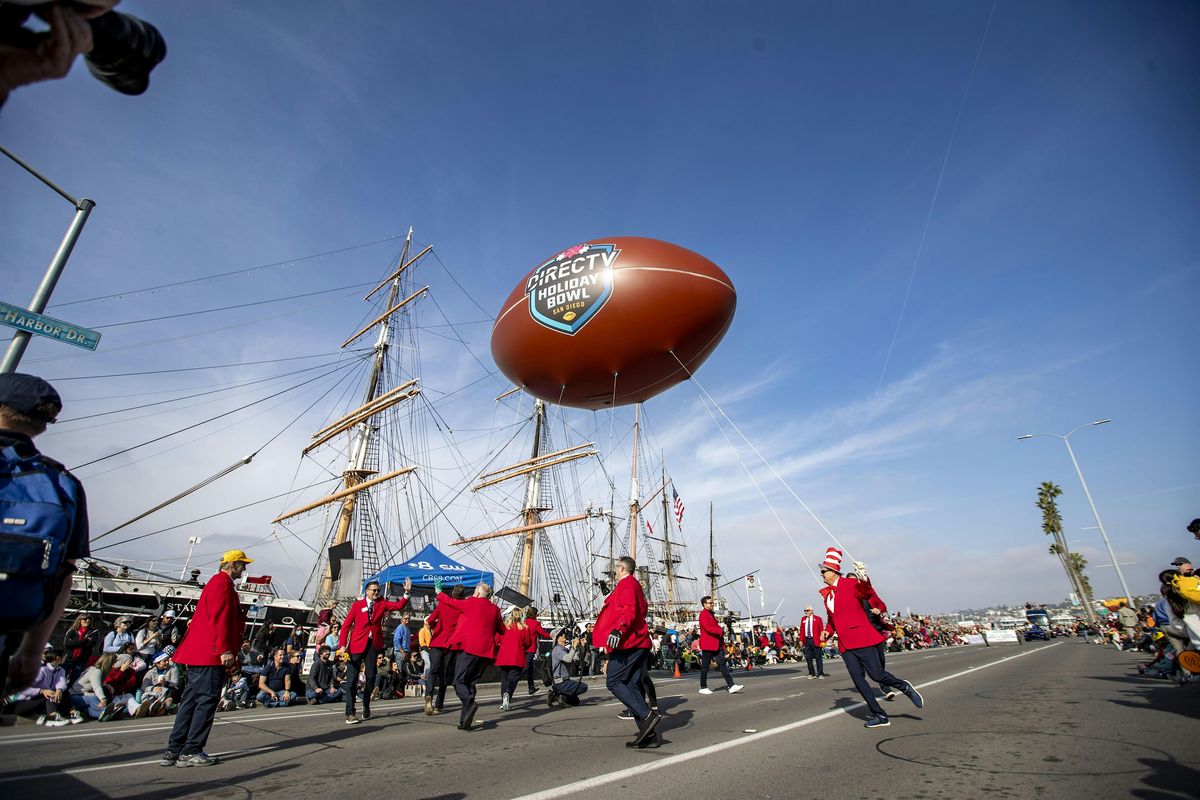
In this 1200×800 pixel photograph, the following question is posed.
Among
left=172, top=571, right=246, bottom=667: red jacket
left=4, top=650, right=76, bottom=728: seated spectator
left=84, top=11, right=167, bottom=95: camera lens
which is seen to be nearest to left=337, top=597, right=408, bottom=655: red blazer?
left=172, top=571, right=246, bottom=667: red jacket

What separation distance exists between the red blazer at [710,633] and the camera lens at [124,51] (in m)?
11.8

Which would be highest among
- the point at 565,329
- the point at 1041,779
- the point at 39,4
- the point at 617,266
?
the point at 617,266

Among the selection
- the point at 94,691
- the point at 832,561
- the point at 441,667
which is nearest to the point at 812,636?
the point at 832,561

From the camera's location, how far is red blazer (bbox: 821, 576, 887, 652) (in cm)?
640

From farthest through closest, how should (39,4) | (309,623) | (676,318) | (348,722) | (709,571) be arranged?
(709,571), (309,623), (676,318), (348,722), (39,4)

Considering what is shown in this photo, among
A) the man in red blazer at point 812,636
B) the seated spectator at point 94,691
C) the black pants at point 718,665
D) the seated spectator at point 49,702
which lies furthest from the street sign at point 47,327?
the man in red blazer at point 812,636

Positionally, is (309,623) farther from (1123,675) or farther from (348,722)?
(1123,675)

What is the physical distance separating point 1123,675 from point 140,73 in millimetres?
17263

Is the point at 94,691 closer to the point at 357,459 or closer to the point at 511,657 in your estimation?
the point at 511,657

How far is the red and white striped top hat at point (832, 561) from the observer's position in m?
7.31

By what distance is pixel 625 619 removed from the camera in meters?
5.50

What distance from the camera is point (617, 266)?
10016mm

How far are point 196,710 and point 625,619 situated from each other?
380 cm

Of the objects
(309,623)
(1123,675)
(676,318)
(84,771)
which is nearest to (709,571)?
(309,623)
